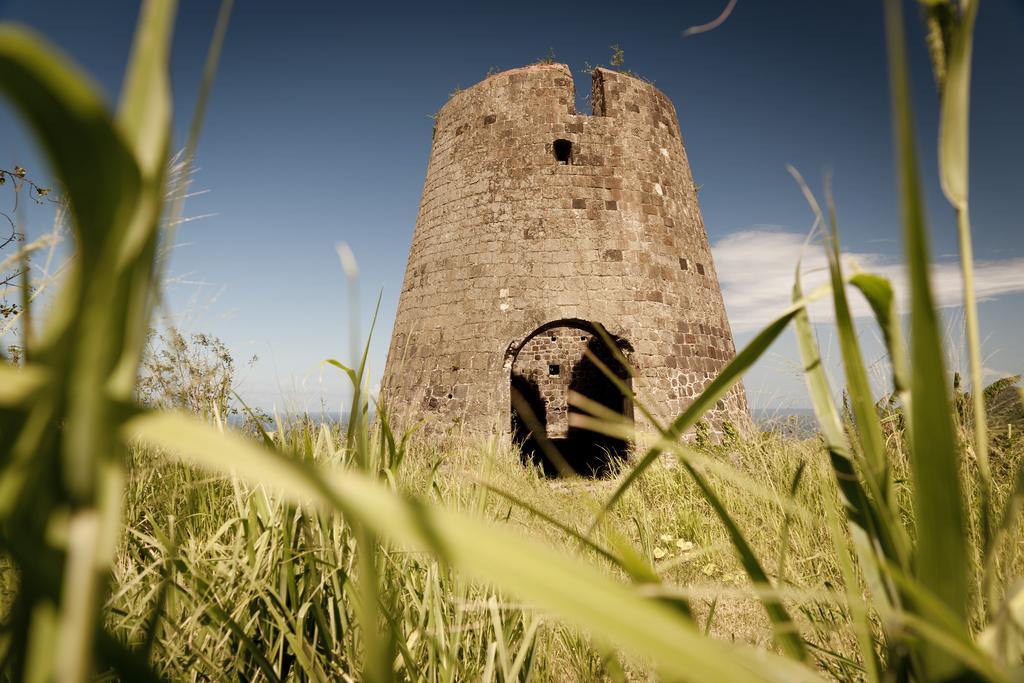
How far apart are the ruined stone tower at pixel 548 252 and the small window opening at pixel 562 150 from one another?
0.02 metres

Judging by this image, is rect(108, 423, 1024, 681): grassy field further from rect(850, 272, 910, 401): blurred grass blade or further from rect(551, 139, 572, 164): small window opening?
rect(551, 139, 572, 164): small window opening

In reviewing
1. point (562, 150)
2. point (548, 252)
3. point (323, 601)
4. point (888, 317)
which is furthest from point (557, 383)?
point (888, 317)

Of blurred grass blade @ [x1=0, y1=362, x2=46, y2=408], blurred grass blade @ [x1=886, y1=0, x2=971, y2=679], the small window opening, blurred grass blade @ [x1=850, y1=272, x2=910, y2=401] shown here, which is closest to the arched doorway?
the small window opening

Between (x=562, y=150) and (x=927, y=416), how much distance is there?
19.5 feet

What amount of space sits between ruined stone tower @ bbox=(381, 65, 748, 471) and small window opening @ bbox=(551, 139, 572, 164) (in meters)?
0.02

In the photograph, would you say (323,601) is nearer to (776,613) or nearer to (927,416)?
(776,613)

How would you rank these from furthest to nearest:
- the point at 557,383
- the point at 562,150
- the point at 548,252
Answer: the point at 557,383 → the point at 562,150 → the point at 548,252

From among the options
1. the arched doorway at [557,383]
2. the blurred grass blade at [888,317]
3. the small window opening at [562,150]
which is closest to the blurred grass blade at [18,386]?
the blurred grass blade at [888,317]

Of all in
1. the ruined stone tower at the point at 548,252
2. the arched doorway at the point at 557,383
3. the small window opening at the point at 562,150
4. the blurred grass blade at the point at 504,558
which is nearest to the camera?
the blurred grass blade at the point at 504,558

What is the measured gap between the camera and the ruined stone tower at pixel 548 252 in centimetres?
534

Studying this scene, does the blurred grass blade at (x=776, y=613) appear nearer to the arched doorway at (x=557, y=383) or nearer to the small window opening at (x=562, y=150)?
the small window opening at (x=562, y=150)

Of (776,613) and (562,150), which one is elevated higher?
(562,150)

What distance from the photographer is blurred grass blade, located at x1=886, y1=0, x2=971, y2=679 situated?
26cm

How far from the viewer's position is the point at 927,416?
0.29 m
